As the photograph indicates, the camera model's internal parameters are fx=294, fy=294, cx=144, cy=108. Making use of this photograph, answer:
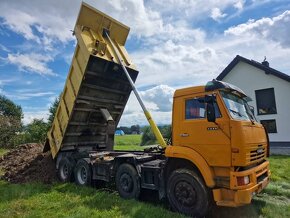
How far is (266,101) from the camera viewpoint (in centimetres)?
1956

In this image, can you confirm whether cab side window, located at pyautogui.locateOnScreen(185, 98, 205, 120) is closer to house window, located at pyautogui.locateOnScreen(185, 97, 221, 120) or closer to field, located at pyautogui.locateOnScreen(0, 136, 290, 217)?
house window, located at pyautogui.locateOnScreen(185, 97, 221, 120)

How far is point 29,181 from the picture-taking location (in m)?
9.76

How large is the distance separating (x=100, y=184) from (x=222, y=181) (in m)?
4.72

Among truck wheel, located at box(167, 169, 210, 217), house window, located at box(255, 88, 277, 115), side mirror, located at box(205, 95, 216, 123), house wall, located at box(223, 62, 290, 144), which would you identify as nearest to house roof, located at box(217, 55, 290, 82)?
house wall, located at box(223, 62, 290, 144)

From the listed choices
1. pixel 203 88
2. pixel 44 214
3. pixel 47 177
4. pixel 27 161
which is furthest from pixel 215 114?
pixel 27 161

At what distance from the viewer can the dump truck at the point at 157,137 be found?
5602 millimetres

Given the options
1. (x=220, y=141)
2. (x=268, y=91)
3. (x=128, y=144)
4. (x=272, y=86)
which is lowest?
(x=220, y=141)

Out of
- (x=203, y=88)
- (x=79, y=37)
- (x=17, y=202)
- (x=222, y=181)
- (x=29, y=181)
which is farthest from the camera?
(x=29, y=181)

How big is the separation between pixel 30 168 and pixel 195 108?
7272 mm

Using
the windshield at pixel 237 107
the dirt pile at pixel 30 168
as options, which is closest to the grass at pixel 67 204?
the dirt pile at pixel 30 168

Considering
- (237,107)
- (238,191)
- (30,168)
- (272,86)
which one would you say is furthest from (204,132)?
(272,86)

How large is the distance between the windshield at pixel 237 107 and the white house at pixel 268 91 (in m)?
12.1

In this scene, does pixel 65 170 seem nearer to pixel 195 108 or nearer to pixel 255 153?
pixel 195 108

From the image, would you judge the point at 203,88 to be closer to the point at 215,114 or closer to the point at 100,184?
the point at 215,114
